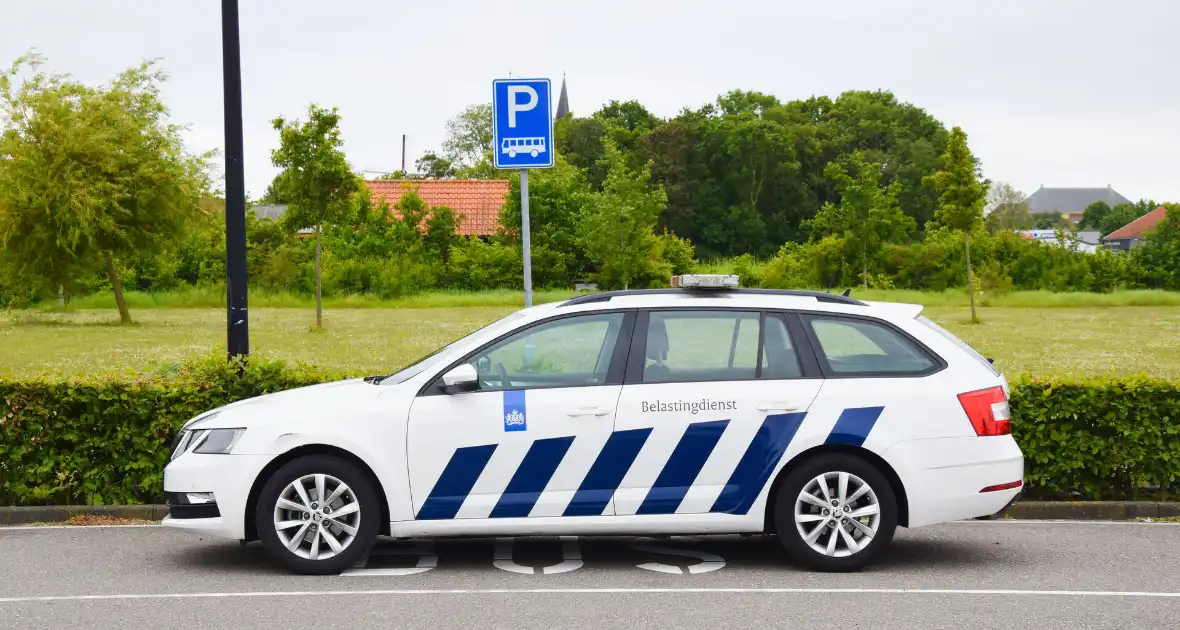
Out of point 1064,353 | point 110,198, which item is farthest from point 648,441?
point 110,198

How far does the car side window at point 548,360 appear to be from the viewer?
766cm

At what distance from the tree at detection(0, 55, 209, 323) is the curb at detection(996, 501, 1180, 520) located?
3350cm

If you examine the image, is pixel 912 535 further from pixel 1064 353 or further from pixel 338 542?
pixel 1064 353

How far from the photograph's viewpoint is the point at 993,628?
632 centimetres

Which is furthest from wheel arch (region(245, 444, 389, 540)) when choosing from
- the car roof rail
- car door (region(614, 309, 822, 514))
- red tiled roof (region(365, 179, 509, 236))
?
red tiled roof (region(365, 179, 509, 236))

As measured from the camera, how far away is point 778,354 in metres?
7.71

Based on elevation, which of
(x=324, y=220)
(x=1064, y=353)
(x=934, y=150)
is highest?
(x=934, y=150)

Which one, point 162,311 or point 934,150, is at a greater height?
point 934,150

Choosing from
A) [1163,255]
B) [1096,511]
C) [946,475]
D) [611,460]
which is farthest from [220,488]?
[1163,255]

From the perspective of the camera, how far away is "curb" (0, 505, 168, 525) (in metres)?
9.78

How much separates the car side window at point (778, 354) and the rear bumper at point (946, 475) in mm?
714

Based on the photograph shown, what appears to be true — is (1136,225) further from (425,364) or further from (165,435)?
(425,364)

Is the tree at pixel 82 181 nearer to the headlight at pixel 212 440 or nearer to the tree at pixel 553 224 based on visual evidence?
the tree at pixel 553 224

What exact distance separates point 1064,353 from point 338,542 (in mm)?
22902
